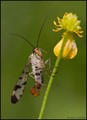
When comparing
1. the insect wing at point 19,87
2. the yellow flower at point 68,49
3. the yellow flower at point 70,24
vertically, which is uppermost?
the yellow flower at point 70,24

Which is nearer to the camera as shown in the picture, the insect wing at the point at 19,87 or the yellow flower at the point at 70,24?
the yellow flower at the point at 70,24

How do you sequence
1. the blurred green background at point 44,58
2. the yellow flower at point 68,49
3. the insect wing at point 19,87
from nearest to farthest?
the yellow flower at point 68,49 → the insect wing at point 19,87 → the blurred green background at point 44,58

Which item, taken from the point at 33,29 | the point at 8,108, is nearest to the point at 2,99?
the point at 8,108

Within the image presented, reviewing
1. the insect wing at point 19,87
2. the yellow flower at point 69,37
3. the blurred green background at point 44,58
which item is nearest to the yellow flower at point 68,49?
the yellow flower at point 69,37

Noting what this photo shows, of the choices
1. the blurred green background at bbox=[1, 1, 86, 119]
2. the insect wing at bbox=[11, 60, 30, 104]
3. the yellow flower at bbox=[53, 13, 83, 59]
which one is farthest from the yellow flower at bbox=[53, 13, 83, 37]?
the blurred green background at bbox=[1, 1, 86, 119]

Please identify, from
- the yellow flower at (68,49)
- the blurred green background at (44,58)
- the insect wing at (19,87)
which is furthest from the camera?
the blurred green background at (44,58)

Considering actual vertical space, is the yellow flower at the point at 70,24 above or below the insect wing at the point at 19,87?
above

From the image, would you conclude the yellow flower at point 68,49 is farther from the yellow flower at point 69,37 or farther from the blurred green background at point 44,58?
the blurred green background at point 44,58

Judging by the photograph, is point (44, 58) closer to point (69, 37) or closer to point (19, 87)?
point (19, 87)

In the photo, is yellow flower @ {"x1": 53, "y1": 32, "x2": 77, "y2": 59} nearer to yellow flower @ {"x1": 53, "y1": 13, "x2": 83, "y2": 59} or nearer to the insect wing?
yellow flower @ {"x1": 53, "y1": 13, "x2": 83, "y2": 59}
